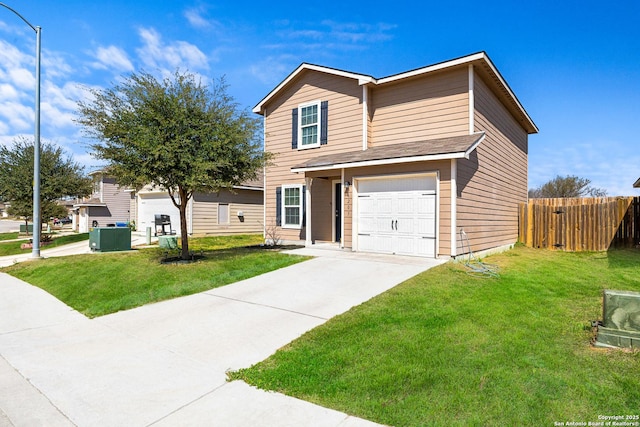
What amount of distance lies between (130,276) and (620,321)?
381 inches

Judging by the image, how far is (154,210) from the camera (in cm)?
2266

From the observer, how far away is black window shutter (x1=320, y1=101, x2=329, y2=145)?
42.4ft

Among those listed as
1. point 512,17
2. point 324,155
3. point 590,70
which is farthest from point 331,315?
point 590,70

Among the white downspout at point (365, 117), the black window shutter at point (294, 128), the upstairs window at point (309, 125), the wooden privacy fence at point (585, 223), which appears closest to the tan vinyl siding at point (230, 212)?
the black window shutter at point (294, 128)

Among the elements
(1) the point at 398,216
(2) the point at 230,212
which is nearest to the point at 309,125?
(1) the point at 398,216

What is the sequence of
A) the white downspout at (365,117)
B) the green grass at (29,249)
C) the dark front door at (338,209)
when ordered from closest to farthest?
the white downspout at (365,117) → the dark front door at (338,209) → the green grass at (29,249)

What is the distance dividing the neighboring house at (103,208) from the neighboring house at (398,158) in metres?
20.5

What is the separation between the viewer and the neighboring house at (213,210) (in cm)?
2014

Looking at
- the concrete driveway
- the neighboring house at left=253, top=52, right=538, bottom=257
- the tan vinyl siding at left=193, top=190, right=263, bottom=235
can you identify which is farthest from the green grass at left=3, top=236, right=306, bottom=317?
the tan vinyl siding at left=193, top=190, right=263, bottom=235

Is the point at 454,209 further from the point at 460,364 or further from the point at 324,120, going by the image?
the point at 324,120

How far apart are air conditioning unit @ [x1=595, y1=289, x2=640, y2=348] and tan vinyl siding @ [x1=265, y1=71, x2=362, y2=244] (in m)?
8.84

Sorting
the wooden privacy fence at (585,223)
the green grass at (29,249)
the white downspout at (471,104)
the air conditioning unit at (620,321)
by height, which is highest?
the white downspout at (471,104)

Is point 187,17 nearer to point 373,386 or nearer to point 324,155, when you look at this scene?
point 324,155

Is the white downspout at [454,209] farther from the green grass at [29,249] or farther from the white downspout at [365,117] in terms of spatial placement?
the green grass at [29,249]
